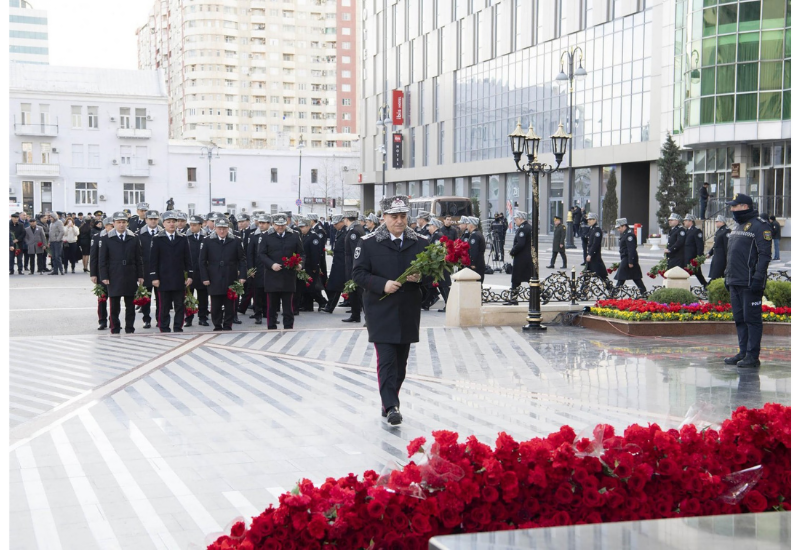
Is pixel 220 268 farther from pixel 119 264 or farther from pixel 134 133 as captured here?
pixel 134 133

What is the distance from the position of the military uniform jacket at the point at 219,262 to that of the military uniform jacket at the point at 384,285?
6.92 metres

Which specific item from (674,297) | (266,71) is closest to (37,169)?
(266,71)

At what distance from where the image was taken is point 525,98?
58188 mm

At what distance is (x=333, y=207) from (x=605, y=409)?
8102 centimetres

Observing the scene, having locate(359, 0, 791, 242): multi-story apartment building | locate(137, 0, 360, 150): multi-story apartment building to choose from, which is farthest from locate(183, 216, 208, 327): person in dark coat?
locate(137, 0, 360, 150): multi-story apartment building

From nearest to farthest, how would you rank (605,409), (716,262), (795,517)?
(795,517) → (605,409) → (716,262)

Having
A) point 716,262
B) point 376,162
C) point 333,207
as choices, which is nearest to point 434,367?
point 716,262

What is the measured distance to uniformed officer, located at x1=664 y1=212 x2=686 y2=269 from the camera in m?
18.4

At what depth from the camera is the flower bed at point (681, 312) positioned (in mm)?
14070

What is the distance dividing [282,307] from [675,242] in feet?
27.7

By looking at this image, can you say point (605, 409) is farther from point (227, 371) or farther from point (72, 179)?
point (72, 179)

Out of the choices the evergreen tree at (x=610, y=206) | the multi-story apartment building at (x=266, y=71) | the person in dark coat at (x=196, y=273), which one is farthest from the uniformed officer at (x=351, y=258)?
the multi-story apartment building at (x=266, y=71)

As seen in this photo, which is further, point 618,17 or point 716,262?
point 618,17

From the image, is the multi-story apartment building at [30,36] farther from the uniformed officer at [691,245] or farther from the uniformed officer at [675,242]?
the uniformed officer at [691,245]
